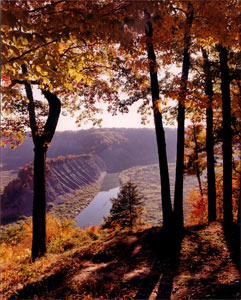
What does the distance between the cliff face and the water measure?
504 inches

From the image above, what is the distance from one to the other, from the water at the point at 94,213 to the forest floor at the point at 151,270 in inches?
1917

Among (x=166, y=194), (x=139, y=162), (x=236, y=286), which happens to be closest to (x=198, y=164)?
(x=166, y=194)

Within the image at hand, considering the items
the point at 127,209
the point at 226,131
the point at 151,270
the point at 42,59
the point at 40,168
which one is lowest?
the point at 127,209

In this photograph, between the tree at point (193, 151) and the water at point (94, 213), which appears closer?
the tree at point (193, 151)

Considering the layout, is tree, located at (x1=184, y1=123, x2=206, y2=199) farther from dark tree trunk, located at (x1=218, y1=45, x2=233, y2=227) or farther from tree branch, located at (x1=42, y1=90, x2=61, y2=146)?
tree branch, located at (x1=42, y1=90, x2=61, y2=146)

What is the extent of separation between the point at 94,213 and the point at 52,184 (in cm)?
3117

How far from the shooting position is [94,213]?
65625mm

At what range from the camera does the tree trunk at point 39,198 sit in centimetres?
725

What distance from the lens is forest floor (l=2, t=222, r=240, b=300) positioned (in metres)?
3.88

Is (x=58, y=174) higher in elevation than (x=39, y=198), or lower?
lower

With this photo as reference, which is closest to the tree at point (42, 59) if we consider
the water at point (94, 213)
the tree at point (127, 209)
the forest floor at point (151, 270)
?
the forest floor at point (151, 270)

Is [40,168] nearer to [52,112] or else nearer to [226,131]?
[52,112]

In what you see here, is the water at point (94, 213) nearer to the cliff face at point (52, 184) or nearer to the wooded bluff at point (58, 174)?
the wooded bluff at point (58, 174)

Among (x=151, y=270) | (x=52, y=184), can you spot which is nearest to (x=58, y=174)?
(x=52, y=184)
